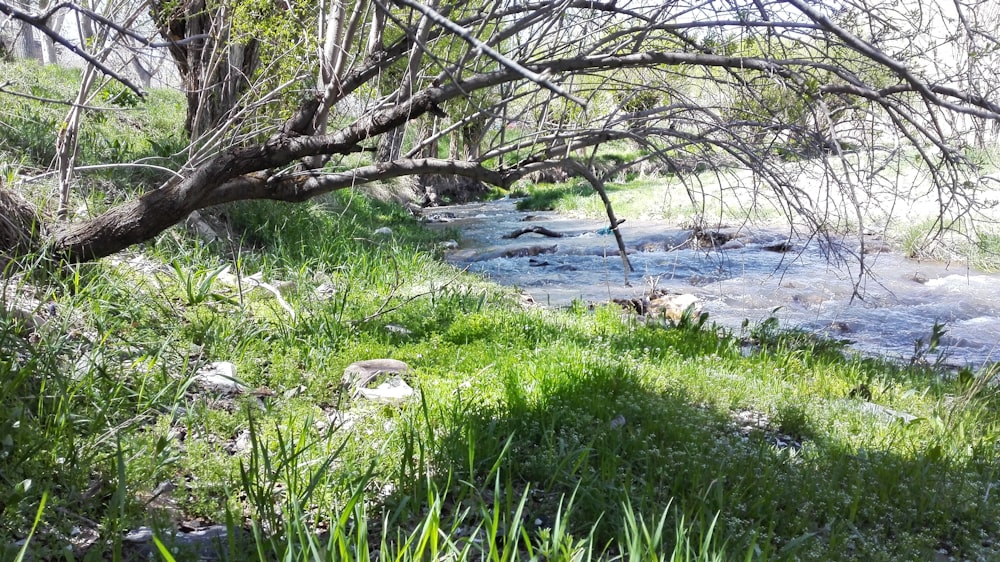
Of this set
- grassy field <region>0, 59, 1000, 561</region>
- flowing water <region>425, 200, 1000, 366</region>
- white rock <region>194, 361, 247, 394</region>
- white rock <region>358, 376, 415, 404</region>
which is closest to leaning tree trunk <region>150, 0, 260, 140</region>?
grassy field <region>0, 59, 1000, 561</region>

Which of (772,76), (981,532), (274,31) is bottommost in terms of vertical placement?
(981,532)

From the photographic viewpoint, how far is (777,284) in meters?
10.1

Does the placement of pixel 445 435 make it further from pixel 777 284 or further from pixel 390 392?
pixel 777 284

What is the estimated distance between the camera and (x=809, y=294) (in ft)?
30.2

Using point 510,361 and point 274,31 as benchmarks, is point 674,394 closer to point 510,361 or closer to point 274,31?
point 510,361

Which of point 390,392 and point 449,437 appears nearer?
point 449,437

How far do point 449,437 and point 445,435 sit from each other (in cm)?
9

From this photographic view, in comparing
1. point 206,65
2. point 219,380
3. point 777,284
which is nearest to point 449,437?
point 219,380

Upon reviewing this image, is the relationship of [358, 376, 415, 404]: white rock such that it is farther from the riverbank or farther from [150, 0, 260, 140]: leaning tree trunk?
[150, 0, 260, 140]: leaning tree trunk

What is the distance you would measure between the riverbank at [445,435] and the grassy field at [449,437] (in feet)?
0.05

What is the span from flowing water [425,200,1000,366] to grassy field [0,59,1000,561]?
122 cm

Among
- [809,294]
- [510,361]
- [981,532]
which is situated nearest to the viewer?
[981,532]

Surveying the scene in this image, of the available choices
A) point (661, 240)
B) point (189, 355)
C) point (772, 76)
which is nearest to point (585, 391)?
point (772, 76)

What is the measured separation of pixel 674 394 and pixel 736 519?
145 cm
